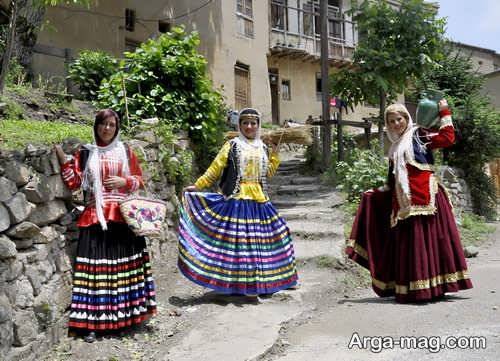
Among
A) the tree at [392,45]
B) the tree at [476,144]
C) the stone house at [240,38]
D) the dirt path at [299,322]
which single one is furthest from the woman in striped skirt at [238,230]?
the tree at [476,144]

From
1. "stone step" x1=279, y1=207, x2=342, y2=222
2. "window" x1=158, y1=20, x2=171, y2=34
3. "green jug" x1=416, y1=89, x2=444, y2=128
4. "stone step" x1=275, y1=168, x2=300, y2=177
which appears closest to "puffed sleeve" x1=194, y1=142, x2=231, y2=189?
"green jug" x1=416, y1=89, x2=444, y2=128

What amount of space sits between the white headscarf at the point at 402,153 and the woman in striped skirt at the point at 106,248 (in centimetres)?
245

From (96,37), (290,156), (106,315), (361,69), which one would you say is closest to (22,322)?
(106,315)

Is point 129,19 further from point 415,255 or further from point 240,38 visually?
point 415,255

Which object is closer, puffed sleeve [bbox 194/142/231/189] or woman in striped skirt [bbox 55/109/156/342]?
woman in striped skirt [bbox 55/109/156/342]

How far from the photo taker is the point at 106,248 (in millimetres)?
3914

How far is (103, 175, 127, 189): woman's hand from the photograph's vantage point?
4027 mm

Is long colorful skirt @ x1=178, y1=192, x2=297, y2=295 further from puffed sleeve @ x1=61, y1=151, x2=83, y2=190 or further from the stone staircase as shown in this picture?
the stone staircase

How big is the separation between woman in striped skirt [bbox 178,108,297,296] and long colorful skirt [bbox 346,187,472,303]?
2.74ft

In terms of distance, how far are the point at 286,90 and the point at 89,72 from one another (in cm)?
1337

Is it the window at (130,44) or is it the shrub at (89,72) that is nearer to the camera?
the shrub at (89,72)

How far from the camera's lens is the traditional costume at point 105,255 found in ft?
12.5

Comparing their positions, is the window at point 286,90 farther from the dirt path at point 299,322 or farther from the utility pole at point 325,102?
the dirt path at point 299,322

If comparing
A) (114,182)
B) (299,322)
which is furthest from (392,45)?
(114,182)
